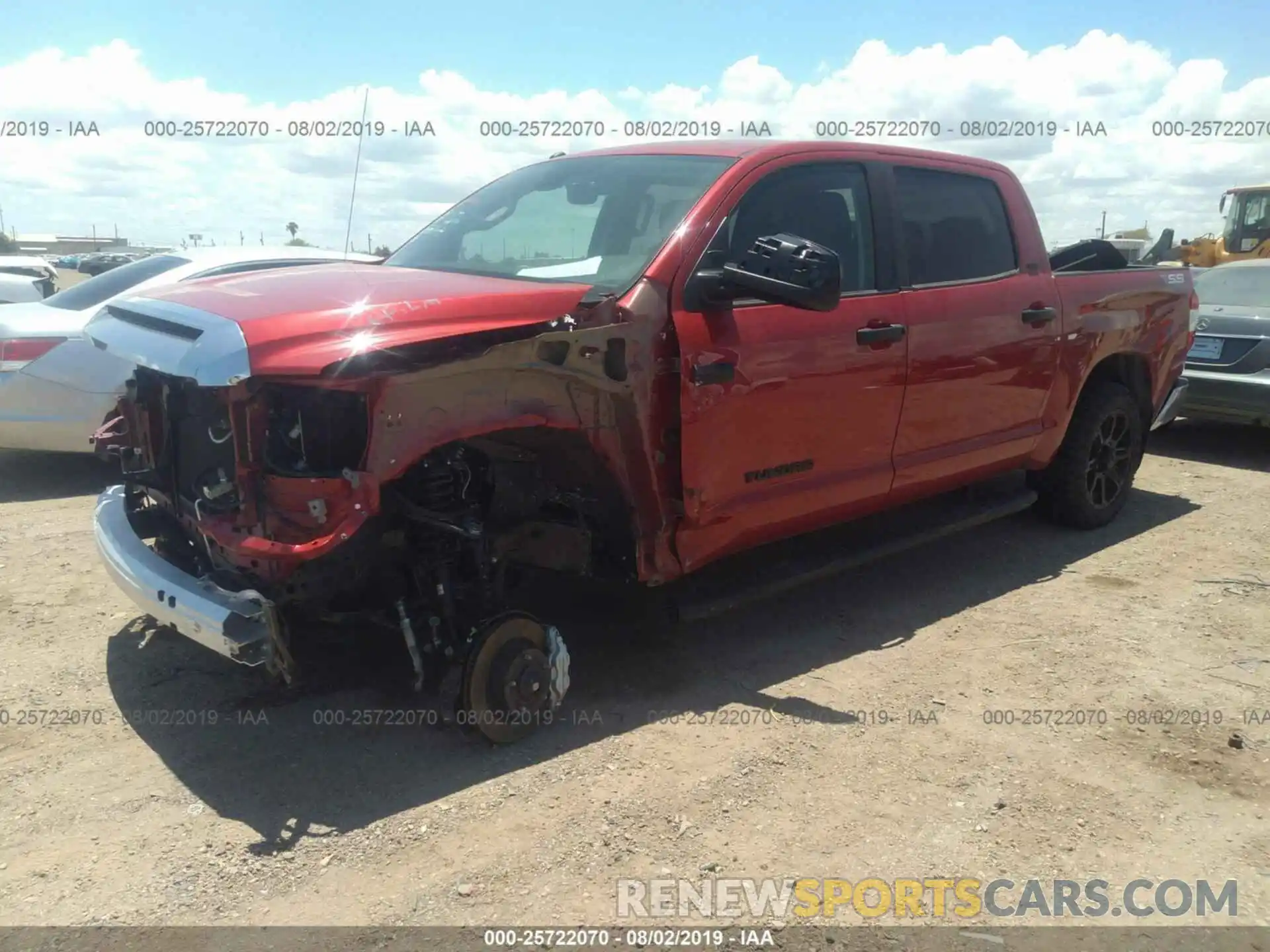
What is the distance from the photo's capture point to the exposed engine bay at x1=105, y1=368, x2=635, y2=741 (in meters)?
3.05

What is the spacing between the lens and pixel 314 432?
3104mm

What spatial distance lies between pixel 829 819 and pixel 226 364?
222 centimetres

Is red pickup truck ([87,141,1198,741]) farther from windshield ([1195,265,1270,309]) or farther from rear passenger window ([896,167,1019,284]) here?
windshield ([1195,265,1270,309])

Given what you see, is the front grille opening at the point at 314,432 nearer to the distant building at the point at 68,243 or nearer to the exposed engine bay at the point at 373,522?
the exposed engine bay at the point at 373,522

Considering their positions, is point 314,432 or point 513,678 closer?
point 314,432

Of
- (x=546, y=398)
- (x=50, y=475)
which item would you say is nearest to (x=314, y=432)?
(x=546, y=398)

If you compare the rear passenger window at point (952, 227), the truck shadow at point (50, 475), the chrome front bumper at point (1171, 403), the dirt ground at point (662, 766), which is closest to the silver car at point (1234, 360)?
the chrome front bumper at point (1171, 403)

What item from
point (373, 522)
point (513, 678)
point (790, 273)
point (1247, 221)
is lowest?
point (513, 678)

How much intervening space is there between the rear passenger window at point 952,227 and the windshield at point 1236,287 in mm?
4101

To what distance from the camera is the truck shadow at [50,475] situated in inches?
259

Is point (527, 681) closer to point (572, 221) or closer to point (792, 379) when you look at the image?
point (792, 379)

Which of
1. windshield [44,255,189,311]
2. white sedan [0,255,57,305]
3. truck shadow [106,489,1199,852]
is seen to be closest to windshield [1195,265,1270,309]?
truck shadow [106,489,1199,852]

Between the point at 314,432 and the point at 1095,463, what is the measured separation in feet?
15.3

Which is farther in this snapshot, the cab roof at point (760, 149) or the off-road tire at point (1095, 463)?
the off-road tire at point (1095, 463)
